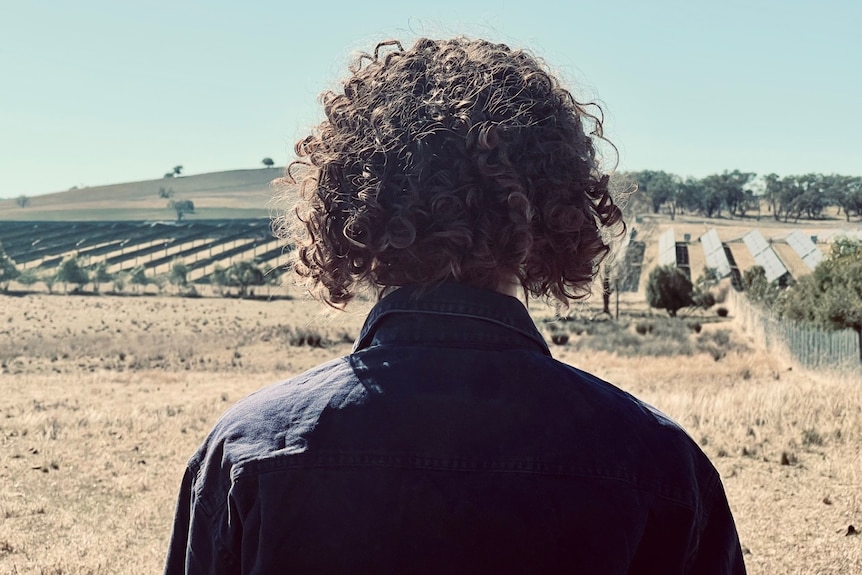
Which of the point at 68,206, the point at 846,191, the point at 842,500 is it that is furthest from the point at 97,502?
the point at 68,206

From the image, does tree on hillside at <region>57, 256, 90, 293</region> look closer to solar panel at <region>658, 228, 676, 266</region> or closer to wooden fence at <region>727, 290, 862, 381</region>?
solar panel at <region>658, 228, 676, 266</region>

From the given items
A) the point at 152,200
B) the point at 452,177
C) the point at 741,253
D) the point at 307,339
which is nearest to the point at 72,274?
the point at 307,339

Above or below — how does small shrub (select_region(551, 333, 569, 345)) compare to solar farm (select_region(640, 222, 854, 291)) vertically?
below

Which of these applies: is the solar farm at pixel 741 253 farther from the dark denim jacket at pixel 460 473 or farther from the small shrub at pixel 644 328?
the dark denim jacket at pixel 460 473

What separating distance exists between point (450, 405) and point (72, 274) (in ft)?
213

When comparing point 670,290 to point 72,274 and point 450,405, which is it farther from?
point 450,405

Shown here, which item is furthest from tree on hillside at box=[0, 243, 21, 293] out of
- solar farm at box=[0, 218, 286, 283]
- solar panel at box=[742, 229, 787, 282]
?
solar panel at box=[742, 229, 787, 282]

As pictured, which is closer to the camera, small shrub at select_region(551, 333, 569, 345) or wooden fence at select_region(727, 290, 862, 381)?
wooden fence at select_region(727, 290, 862, 381)

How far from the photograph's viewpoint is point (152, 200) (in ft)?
392

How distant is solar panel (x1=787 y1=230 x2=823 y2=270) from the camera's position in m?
50.2

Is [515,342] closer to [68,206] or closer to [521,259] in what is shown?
[521,259]

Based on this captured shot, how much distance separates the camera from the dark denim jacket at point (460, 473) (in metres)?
1.24

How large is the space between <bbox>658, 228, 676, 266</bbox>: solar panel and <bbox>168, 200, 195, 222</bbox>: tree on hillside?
6174 centimetres

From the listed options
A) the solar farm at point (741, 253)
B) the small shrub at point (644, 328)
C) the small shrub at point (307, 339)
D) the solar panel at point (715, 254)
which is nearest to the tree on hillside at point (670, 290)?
the solar farm at point (741, 253)
